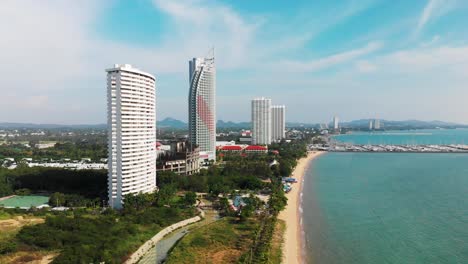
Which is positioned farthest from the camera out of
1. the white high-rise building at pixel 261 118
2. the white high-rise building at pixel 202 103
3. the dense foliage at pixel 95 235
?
the white high-rise building at pixel 261 118

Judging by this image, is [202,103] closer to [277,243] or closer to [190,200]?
[190,200]

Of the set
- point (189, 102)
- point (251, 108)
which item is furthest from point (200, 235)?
point (251, 108)

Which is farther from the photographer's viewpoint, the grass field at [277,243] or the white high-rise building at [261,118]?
the white high-rise building at [261,118]

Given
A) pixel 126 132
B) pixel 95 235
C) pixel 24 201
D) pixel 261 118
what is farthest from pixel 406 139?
pixel 95 235

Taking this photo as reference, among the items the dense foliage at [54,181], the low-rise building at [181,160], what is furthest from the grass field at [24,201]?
the low-rise building at [181,160]

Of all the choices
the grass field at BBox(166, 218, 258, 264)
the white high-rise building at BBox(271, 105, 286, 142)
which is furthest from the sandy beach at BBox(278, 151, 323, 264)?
the white high-rise building at BBox(271, 105, 286, 142)

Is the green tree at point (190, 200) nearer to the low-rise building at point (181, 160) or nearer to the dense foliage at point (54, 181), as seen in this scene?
the dense foliage at point (54, 181)
